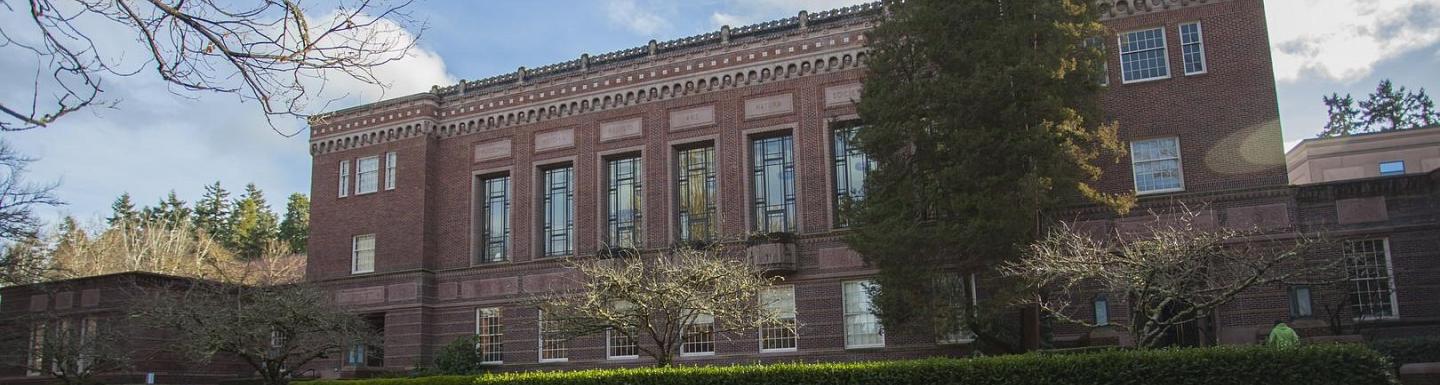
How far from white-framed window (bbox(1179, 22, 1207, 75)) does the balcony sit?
11717 mm

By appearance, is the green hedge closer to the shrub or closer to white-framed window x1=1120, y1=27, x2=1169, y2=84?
white-framed window x1=1120, y1=27, x2=1169, y2=84

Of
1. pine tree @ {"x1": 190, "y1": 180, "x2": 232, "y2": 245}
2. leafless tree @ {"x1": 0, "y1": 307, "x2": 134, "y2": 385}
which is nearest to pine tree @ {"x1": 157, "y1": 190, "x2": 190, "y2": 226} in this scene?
pine tree @ {"x1": 190, "y1": 180, "x2": 232, "y2": 245}

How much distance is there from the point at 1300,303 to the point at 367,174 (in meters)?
30.1

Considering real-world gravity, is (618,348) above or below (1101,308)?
below

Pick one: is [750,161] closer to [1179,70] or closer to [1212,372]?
[1179,70]

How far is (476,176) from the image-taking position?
128 ft

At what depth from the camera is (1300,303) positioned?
88.4ft

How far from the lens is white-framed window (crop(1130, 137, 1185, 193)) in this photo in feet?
95.1

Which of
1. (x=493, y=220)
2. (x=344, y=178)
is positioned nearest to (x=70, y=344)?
(x=344, y=178)

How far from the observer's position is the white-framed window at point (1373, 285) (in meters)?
27.5

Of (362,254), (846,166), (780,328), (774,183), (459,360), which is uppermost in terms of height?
(846,166)

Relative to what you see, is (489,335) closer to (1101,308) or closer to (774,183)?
(774,183)

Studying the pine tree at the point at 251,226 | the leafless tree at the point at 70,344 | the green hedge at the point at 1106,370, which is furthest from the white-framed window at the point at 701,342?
the pine tree at the point at 251,226

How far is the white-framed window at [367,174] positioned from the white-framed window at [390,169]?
318 mm
